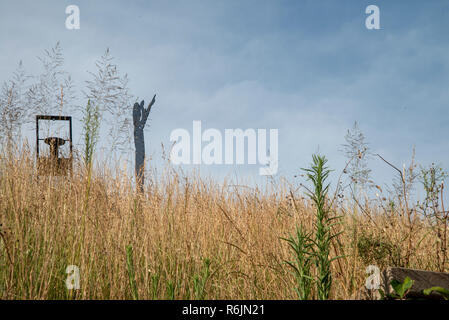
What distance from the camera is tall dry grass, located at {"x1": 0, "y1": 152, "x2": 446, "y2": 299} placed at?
8.66ft

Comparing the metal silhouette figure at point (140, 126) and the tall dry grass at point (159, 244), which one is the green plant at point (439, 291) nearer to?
the tall dry grass at point (159, 244)

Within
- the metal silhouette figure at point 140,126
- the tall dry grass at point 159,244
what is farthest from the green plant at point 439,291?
the metal silhouette figure at point 140,126

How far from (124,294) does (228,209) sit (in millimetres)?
2400

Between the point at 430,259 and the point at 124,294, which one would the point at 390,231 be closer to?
the point at 430,259

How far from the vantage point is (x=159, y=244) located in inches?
140

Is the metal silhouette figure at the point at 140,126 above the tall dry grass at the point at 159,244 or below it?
above

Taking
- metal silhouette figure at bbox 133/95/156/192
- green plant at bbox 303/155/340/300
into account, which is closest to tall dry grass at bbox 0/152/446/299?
green plant at bbox 303/155/340/300

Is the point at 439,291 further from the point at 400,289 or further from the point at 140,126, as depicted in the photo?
the point at 140,126

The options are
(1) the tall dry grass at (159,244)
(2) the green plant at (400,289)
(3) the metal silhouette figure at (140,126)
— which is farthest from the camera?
(3) the metal silhouette figure at (140,126)

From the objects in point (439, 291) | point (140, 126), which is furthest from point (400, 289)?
point (140, 126)

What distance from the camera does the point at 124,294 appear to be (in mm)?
2699

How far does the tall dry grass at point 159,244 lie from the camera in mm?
2639

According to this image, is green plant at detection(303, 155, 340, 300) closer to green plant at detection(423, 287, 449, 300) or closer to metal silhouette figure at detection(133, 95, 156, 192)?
green plant at detection(423, 287, 449, 300)
